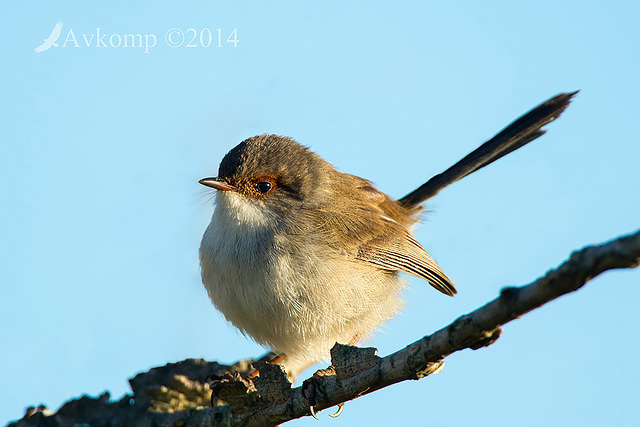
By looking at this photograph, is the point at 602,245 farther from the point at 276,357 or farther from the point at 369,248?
the point at 276,357

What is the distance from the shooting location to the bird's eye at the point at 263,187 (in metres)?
5.16

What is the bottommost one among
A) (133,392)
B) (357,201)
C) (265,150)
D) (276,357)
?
(133,392)

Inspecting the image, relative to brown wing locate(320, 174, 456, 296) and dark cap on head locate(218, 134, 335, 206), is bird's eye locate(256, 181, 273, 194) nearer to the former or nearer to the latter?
dark cap on head locate(218, 134, 335, 206)

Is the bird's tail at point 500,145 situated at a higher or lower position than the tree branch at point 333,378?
higher

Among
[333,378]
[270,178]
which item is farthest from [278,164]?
[333,378]

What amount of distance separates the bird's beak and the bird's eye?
0.23m

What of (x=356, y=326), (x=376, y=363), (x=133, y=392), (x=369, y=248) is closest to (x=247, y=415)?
(x=133, y=392)

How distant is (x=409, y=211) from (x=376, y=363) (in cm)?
375

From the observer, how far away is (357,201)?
5.82 m

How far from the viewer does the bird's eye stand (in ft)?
16.9

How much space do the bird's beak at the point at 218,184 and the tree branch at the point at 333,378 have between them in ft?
4.64

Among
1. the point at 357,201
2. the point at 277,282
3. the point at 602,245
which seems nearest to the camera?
the point at 602,245

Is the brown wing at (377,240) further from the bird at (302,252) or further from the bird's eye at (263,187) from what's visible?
the bird's eye at (263,187)

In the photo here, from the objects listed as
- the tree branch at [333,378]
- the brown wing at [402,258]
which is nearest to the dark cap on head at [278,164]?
the brown wing at [402,258]
